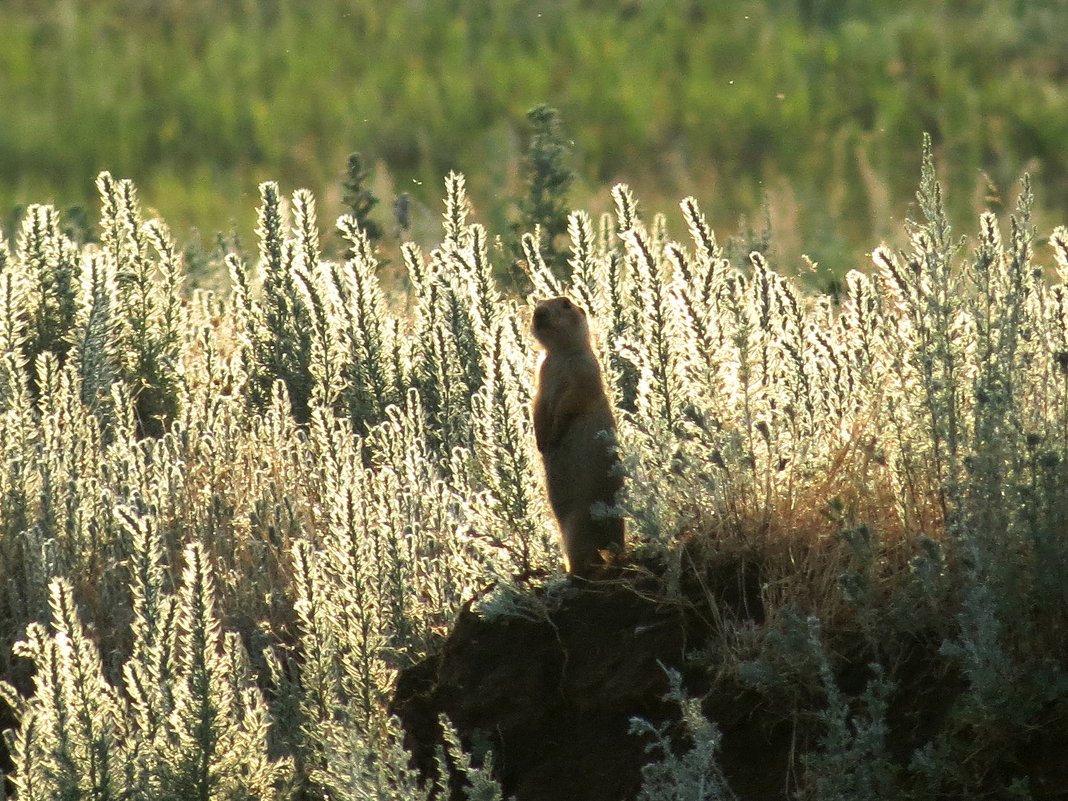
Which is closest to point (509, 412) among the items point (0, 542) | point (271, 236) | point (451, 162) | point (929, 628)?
point (929, 628)

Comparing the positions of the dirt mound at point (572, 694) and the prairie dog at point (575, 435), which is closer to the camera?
the dirt mound at point (572, 694)

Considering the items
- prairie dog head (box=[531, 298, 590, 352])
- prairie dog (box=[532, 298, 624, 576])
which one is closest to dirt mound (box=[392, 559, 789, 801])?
prairie dog (box=[532, 298, 624, 576])

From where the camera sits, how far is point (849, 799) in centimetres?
323

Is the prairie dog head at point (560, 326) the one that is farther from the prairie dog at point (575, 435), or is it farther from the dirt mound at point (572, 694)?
the dirt mound at point (572, 694)

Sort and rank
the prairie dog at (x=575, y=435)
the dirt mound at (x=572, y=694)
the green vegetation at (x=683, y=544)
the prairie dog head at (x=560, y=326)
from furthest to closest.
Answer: the prairie dog head at (x=560, y=326) < the prairie dog at (x=575, y=435) < the dirt mound at (x=572, y=694) < the green vegetation at (x=683, y=544)

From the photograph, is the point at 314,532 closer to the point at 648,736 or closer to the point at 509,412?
the point at 509,412

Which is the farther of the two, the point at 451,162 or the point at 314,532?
the point at 451,162

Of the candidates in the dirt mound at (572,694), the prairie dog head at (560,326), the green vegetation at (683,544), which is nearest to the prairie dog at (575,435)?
the prairie dog head at (560,326)

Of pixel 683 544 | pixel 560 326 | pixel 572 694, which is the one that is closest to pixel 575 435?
pixel 560 326

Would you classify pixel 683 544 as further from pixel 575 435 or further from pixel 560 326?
pixel 560 326

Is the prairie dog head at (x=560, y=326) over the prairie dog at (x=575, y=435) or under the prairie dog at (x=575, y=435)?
over

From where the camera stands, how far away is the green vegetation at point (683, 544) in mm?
3404

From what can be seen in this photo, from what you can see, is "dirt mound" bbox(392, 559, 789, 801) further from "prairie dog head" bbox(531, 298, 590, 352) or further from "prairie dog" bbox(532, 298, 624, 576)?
"prairie dog head" bbox(531, 298, 590, 352)

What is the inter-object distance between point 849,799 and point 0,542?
3574 mm
